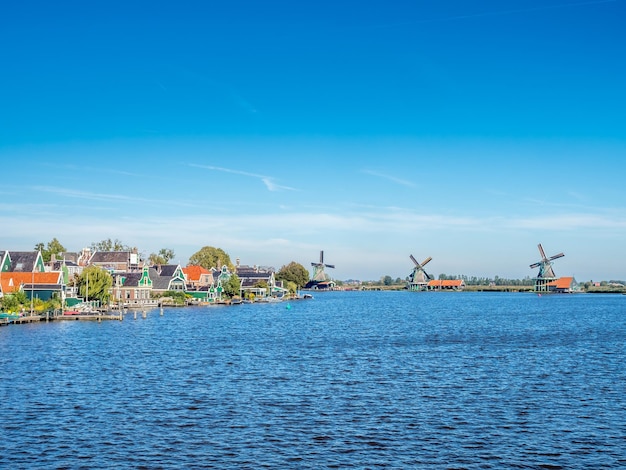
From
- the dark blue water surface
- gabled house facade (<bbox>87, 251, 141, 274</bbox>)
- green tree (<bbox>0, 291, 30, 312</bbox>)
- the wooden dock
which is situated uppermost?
gabled house facade (<bbox>87, 251, 141, 274</bbox>)

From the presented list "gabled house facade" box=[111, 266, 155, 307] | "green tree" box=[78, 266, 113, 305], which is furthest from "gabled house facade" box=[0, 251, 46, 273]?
"gabled house facade" box=[111, 266, 155, 307]

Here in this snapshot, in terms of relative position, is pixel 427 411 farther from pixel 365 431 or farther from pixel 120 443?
pixel 120 443

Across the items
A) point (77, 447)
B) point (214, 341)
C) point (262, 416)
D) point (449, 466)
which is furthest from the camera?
point (214, 341)

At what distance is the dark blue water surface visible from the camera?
26.8 meters

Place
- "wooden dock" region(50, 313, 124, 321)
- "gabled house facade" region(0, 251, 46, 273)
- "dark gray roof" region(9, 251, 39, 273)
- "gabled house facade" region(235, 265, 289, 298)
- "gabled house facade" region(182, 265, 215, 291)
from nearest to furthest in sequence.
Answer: "wooden dock" region(50, 313, 124, 321) < "gabled house facade" region(0, 251, 46, 273) < "dark gray roof" region(9, 251, 39, 273) < "gabled house facade" region(182, 265, 215, 291) < "gabled house facade" region(235, 265, 289, 298)

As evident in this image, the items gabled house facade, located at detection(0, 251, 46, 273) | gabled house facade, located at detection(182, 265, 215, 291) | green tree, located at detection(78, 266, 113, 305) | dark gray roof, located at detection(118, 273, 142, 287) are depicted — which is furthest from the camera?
gabled house facade, located at detection(182, 265, 215, 291)

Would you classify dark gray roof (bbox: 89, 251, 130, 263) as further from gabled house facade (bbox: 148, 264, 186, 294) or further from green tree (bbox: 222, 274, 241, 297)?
green tree (bbox: 222, 274, 241, 297)

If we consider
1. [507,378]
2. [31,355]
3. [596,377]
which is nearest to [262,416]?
[507,378]

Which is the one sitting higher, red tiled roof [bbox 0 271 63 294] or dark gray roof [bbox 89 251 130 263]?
dark gray roof [bbox 89 251 130 263]

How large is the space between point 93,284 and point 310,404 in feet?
251

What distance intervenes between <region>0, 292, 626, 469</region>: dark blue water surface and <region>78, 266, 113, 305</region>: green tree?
36874 mm

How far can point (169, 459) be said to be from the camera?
2598cm

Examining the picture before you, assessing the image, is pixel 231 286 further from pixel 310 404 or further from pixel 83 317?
pixel 310 404

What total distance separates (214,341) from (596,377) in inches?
1420
